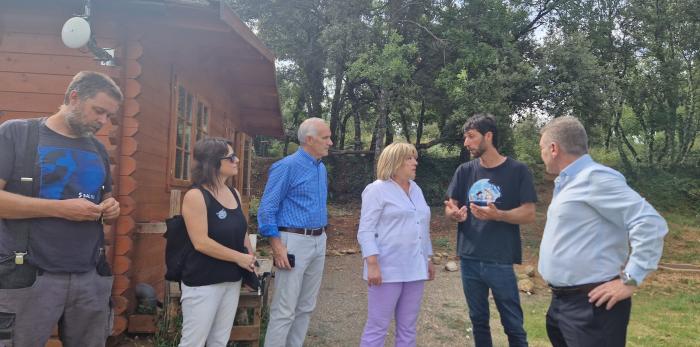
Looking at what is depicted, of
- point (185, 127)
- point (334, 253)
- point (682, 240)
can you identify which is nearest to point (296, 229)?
point (185, 127)

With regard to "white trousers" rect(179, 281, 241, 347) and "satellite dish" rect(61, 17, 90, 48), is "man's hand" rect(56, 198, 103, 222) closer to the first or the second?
"white trousers" rect(179, 281, 241, 347)

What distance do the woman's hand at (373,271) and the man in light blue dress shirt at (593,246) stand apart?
103cm

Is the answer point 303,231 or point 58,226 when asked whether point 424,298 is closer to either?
point 303,231

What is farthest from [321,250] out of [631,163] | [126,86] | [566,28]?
[631,163]

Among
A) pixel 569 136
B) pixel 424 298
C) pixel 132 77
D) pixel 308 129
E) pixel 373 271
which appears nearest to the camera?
pixel 569 136

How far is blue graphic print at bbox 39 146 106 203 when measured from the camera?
2.16 metres

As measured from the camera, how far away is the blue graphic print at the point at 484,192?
3.23 meters

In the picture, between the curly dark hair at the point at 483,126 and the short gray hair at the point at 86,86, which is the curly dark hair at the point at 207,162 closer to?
the short gray hair at the point at 86,86

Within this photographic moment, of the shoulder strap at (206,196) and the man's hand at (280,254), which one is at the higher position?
the shoulder strap at (206,196)

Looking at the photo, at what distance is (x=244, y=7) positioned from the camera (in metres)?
15.4

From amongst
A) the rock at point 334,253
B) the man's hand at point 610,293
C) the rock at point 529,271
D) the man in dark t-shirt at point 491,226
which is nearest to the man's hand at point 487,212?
the man in dark t-shirt at point 491,226

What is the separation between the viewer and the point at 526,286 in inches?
299

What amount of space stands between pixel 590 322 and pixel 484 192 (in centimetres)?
126

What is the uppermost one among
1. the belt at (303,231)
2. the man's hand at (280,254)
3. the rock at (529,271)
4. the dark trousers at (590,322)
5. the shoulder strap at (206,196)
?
the shoulder strap at (206,196)
